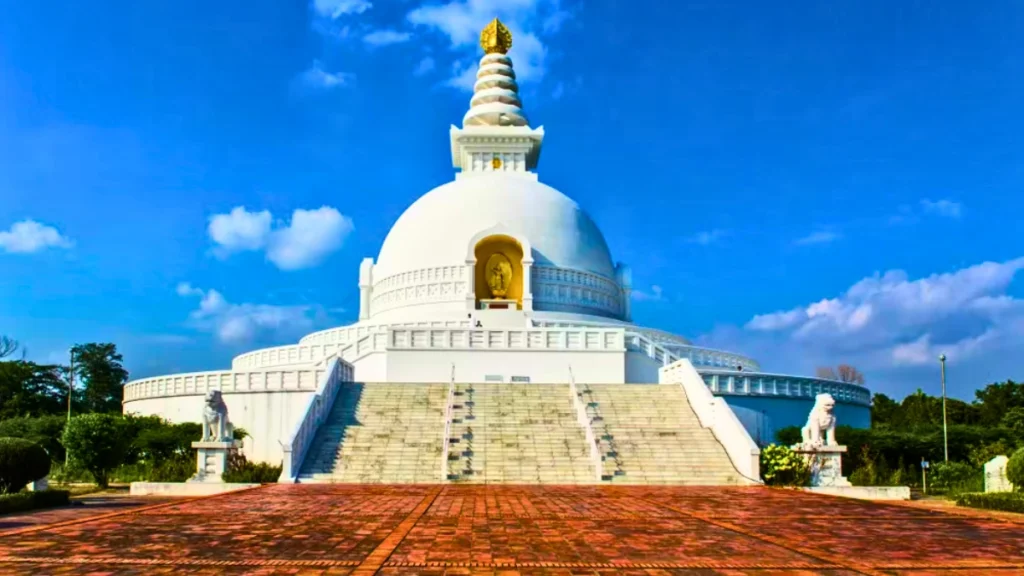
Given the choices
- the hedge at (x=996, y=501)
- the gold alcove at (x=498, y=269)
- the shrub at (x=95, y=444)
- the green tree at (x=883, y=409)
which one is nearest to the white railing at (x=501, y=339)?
the shrub at (x=95, y=444)

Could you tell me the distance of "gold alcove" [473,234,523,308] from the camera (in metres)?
41.8

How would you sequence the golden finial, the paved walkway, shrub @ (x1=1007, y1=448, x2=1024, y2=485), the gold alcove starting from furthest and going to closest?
the golden finial < the gold alcove < shrub @ (x1=1007, y1=448, x2=1024, y2=485) < the paved walkway

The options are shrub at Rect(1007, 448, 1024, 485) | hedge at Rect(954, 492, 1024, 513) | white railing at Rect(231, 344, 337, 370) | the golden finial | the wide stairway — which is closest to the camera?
hedge at Rect(954, 492, 1024, 513)

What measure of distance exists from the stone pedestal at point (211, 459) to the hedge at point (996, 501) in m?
15.7

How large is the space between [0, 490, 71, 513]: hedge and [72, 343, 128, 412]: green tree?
4132 cm

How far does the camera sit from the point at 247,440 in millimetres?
28734

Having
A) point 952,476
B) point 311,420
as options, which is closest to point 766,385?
point 952,476

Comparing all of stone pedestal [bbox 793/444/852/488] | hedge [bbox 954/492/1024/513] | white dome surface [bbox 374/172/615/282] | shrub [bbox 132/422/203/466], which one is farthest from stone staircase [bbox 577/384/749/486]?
white dome surface [bbox 374/172/615/282]

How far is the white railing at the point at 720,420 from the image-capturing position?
20.4 m

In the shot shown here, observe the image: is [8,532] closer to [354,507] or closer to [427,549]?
[354,507]

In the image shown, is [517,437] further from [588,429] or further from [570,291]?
[570,291]

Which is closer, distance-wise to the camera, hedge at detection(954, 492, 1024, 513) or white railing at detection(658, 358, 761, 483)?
hedge at detection(954, 492, 1024, 513)

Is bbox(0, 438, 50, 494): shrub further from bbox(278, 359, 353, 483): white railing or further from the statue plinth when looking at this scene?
the statue plinth

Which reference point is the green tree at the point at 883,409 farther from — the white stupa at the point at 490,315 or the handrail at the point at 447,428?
the handrail at the point at 447,428
